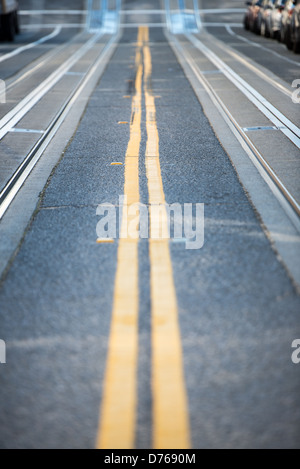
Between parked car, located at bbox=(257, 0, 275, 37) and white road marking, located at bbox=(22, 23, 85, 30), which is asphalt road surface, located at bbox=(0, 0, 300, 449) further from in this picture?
white road marking, located at bbox=(22, 23, 85, 30)

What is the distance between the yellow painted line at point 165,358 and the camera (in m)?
2.73


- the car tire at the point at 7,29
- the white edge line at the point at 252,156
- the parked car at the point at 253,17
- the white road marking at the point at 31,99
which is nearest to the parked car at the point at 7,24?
the car tire at the point at 7,29

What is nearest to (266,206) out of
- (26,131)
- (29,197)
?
(29,197)

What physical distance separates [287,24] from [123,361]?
18.9 metres

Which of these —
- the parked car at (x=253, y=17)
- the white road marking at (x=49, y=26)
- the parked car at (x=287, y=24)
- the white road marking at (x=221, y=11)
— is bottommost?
the parked car at (x=287, y=24)

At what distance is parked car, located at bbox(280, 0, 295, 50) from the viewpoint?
19153 mm

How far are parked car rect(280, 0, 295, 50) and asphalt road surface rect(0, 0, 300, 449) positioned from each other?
1067 centimetres

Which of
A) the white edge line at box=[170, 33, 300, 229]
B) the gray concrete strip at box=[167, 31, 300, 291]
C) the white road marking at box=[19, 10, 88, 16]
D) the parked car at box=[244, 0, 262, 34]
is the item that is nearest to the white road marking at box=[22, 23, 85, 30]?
the white road marking at box=[19, 10, 88, 16]

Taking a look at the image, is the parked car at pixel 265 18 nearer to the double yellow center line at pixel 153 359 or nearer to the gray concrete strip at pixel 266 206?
the gray concrete strip at pixel 266 206

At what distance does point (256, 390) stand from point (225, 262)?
5.00 ft

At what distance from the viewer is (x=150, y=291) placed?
3.99 meters

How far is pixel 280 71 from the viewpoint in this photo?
14.4 meters

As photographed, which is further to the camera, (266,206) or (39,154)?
(39,154)

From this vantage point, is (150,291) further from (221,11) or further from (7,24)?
(221,11)
